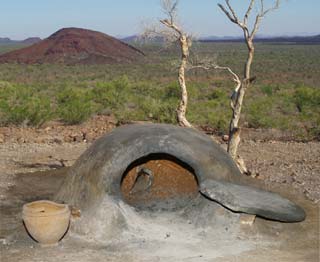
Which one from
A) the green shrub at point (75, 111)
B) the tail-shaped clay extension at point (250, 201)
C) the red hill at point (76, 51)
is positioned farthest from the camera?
the red hill at point (76, 51)

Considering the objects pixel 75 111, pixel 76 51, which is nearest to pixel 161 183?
pixel 75 111

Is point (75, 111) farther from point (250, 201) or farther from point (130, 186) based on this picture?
point (250, 201)

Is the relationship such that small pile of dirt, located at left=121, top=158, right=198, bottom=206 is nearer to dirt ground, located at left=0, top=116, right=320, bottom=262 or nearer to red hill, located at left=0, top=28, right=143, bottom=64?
dirt ground, located at left=0, top=116, right=320, bottom=262

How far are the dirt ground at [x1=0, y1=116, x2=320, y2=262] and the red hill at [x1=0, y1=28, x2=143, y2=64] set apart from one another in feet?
149

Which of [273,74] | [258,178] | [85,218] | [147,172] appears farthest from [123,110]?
[273,74]

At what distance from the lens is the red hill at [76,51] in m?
64.0

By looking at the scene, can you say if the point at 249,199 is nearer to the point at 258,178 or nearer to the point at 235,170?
the point at 235,170

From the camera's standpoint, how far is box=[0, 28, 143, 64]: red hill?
6400 cm

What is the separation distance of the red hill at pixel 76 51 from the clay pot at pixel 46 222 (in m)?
54.9

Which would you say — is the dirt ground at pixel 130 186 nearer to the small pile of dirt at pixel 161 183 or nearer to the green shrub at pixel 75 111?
the small pile of dirt at pixel 161 183

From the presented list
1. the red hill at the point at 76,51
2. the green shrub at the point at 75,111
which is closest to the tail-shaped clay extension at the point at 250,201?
the green shrub at the point at 75,111

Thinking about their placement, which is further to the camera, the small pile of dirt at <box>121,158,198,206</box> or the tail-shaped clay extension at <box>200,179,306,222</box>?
the small pile of dirt at <box>121,158,198,206</box>

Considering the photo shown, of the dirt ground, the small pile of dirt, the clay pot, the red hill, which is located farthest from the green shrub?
the red hill

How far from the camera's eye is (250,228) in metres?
8.32
